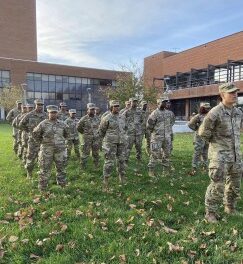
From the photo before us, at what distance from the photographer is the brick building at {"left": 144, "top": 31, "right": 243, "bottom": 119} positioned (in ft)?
150

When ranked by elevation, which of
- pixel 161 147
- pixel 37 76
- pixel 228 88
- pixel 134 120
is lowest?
pixel 161 147

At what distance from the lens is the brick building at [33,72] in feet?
223

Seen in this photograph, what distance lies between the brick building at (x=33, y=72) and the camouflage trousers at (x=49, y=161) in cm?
5319

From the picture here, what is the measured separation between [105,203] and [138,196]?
0.86 metres

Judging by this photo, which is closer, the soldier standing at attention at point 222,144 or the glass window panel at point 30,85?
the soldier standing at attention at point 222,144

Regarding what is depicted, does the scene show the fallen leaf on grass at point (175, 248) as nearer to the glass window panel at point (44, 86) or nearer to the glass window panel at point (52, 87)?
the glass window panel at point (44, 86)

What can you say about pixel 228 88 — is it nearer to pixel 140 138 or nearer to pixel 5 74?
pixel 140 138

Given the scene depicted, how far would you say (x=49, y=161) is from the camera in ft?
31.4

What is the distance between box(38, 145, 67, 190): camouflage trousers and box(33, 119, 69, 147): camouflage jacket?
10 cm

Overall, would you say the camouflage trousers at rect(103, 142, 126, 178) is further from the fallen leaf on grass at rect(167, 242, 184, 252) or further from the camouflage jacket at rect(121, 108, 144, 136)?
the fallen leaf on grass at rect(167, 242, 184, 252)

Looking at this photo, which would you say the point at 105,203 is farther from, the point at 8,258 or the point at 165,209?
the point at 8,258

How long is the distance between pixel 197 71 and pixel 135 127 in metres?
40.8

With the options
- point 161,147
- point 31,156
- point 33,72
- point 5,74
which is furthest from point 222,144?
point 33,72

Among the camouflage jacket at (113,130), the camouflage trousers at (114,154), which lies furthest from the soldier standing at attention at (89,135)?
the camouflage trousers at (114,154)
